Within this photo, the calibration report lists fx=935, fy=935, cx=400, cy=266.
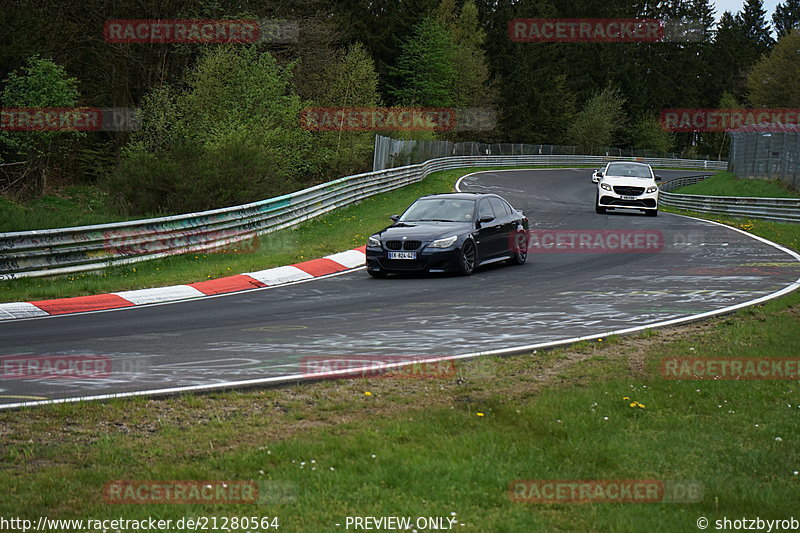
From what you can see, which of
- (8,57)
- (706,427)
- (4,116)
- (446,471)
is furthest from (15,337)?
(8,57)

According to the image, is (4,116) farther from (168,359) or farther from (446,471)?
(446,471)

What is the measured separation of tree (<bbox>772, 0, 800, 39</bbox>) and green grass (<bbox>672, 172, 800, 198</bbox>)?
11178cm

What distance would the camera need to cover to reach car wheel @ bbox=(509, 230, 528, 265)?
18766mm

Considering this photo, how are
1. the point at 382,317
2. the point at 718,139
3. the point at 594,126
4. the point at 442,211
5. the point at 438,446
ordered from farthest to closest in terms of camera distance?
the point at 718,139 → the point at 594,126 → the point at 442,211 → the point at 382,317 → the point at 438,446

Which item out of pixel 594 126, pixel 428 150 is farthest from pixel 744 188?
pixel 594 126

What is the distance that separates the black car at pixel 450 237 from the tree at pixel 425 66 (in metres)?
63.1

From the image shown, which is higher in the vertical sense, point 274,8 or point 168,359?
point 274,8

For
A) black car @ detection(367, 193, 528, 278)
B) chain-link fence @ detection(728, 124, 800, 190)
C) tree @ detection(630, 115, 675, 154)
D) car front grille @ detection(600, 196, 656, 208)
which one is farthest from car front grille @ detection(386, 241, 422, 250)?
tree @ detection(630, 115, 675, 154)

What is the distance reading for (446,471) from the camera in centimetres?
573

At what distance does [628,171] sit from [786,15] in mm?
133213

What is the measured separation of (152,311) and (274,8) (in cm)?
3710

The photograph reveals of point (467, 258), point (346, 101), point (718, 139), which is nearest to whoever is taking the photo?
point (467, 258)

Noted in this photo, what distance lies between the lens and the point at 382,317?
40.7 ft

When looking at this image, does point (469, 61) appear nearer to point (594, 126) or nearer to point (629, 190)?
point (594, 126)
